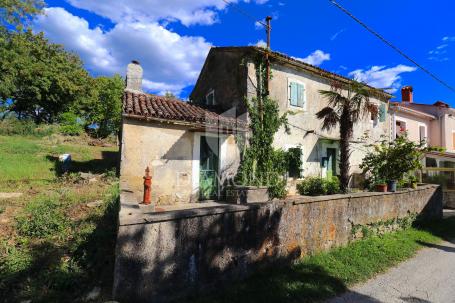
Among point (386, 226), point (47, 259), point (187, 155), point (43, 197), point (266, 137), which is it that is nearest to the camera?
point (47, 259)

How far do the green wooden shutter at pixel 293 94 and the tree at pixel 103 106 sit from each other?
2456cm

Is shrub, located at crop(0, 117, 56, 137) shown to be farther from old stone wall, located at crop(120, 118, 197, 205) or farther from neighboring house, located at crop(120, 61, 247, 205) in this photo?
old stone wall, located at crop(120, 118, 197, 205)

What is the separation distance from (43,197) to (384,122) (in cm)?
1761

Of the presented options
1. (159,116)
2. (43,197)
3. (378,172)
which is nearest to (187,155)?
(159,116)

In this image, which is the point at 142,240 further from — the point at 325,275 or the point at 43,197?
the point at 43,197

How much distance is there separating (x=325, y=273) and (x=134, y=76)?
32.4 ft

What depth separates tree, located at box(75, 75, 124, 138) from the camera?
30953 millimetres

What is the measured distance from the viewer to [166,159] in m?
8.91

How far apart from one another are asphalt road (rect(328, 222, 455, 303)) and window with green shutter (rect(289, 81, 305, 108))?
7489 mm

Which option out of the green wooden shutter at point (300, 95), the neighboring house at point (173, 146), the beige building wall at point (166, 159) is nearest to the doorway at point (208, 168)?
the neighboring house at point (173, 146)

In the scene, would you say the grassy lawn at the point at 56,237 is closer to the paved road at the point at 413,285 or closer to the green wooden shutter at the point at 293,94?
the paved road at the point at 413,285

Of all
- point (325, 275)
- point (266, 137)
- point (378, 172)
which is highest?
point (266, 137)

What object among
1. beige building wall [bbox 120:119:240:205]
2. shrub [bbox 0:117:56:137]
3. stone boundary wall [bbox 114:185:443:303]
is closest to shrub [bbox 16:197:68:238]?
beige building wall [bbox 120:119:240:205]

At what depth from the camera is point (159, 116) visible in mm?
8531
